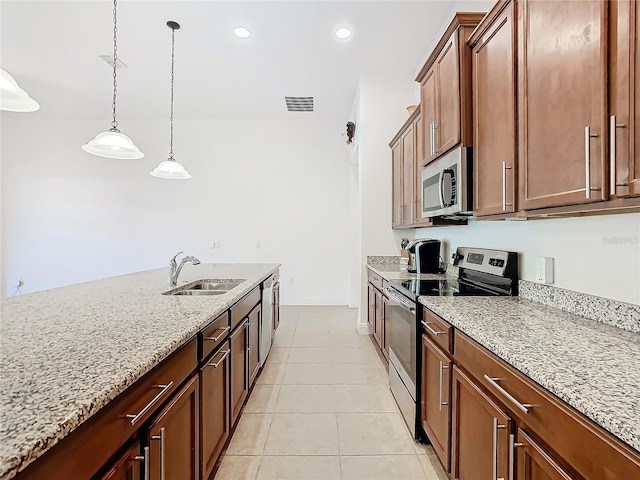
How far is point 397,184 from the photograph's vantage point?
3.92m

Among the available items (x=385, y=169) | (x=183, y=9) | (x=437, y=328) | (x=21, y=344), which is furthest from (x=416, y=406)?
(x=183, y=9)

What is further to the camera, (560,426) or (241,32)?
(241,32)

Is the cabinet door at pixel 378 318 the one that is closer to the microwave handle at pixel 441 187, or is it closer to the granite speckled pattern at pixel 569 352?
the microwave handle at pixel 441 187

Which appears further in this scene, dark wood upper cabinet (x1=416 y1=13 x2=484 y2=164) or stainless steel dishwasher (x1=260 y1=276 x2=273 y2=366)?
stainless steel dishwasher (x1=260 y1=276 x2=273 y2=366)

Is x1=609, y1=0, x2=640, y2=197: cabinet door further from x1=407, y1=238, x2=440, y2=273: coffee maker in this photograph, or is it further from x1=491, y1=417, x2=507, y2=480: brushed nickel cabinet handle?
x1=407, y1=238, x2=440, y2=273: coffee maker

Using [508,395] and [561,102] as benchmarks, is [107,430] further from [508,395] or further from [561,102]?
[561,102]

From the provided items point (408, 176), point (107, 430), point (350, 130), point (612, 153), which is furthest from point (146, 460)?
point (350, 130)

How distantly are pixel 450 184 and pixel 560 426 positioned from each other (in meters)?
1.54

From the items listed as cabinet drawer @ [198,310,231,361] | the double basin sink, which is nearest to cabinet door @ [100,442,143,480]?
cabinet drawer @ [198,310,231,361]

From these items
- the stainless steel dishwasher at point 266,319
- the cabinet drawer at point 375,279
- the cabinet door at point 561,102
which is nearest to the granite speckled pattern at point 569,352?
the cabinet door at point 561,102

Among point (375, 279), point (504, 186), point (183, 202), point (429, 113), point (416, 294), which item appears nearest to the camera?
point (504, 186)

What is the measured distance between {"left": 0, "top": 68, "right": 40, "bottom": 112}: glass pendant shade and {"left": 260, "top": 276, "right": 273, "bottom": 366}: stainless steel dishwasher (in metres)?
2.05

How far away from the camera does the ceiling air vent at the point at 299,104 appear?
506cm

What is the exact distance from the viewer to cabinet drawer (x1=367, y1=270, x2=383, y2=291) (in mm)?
3277
